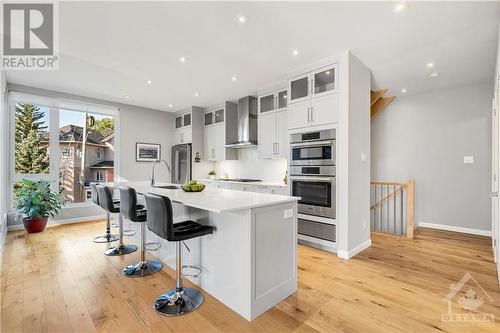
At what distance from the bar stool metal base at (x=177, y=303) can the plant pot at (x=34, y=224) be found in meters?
3.61

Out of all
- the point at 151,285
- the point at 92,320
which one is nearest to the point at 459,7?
the point at 151,285

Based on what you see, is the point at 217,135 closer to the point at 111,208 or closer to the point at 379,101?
the point at 111,208

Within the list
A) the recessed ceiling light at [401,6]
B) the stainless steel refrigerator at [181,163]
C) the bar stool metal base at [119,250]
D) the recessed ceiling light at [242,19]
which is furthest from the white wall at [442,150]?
the bar stool metal base at [119,250]

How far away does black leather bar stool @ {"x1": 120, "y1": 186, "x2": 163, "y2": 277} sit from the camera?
8.10 ft

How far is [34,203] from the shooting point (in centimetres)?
420

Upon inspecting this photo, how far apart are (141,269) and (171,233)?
48.4 inches

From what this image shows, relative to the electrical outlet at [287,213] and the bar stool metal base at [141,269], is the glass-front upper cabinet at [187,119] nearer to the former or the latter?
the bar stool metal base at [141,269]

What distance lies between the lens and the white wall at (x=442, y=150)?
13.9 ft

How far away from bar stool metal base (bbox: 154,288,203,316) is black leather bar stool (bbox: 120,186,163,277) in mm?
624

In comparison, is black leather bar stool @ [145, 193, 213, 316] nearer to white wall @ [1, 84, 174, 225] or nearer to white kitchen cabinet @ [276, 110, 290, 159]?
white kitchen cabinet @ [276, 110, 290, 159]

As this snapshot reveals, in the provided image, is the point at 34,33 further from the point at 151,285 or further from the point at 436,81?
the point at 436,81

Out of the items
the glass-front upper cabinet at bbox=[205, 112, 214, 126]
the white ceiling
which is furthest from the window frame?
the glass-front upper cabinet at bbox=[205, 112, 214, 126]

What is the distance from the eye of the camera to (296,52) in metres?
3.14

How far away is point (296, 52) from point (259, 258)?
2581 mm
